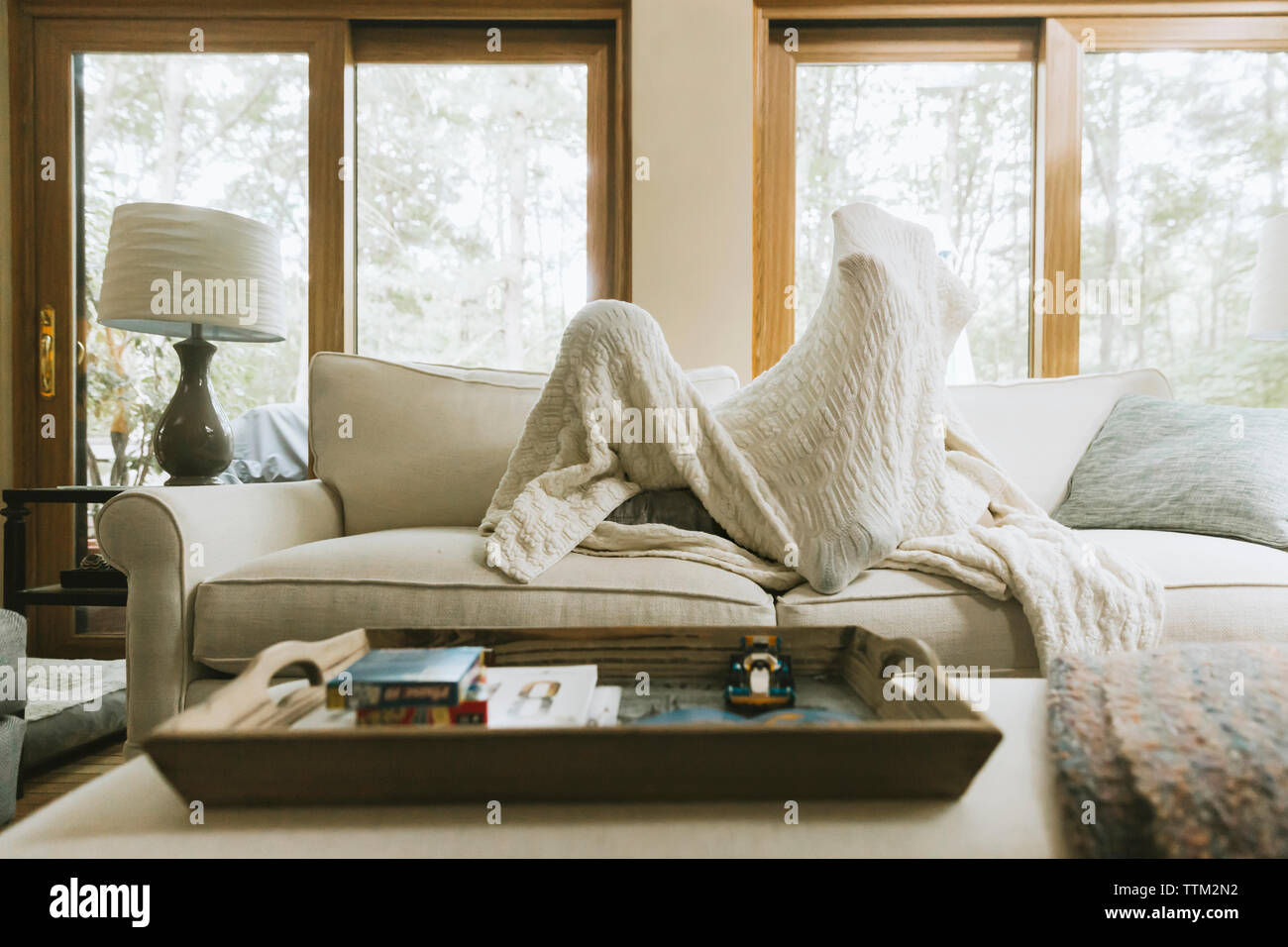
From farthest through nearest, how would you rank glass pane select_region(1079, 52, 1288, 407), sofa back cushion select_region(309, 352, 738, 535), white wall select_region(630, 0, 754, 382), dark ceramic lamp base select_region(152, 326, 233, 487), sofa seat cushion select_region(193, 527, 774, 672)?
glass pane select_region(1079, 52, 1288, 407)
white wall select_region(630, 0, 754, 382)
dark ceramic lamp base select_region(152, 326, 233, 487)
sofa back cushion select_region(309, 352, 738, 535)
sofa seat cushion select_region(193, 527, 774, 672)

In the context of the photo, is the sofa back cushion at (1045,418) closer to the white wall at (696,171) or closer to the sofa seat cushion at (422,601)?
the white wall at (696,171)

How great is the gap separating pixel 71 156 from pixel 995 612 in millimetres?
3119

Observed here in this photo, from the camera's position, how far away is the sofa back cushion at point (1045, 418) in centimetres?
178

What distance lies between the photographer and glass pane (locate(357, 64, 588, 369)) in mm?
2588

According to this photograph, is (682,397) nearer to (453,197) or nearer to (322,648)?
(322,648)

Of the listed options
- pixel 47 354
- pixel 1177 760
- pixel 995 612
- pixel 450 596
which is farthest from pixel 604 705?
pixel 47 354

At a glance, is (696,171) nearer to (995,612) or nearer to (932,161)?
(932,161)

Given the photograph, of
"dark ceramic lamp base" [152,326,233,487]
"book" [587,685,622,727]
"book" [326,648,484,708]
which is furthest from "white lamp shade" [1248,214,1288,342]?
"dark ceramic lamp base" [152,326,233,487]

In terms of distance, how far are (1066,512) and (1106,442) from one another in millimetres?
210

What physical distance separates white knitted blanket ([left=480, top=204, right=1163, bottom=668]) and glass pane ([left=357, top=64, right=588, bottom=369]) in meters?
1.20

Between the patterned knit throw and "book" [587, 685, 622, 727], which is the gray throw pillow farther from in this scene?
"book" [587, 685, 622, 727]

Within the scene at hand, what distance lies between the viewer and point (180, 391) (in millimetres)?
1889
